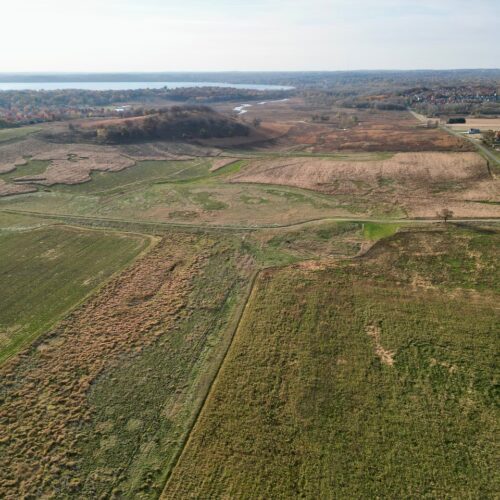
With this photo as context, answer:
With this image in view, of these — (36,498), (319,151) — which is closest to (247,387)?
(36,498)

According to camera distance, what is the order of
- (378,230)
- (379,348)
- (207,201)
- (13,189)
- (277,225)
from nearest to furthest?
(379,348), (378,230), (277,225), (207,201), (13,189)

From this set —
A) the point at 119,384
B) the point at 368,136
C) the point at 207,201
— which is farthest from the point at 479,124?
the point at 119,384

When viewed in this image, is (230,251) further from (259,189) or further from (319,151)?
(319,151)

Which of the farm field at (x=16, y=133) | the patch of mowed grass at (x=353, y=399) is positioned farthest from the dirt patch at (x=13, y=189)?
the patch of mowed grass at (x=353, y=399)

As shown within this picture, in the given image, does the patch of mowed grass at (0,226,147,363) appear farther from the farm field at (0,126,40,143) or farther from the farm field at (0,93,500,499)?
the farm field at (0,126,40,143)

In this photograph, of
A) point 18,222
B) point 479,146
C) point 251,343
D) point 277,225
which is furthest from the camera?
point 479,146

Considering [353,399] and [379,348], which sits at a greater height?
[379,348]

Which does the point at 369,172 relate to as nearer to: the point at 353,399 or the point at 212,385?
the point at 353,399

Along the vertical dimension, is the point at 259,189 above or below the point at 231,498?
above
